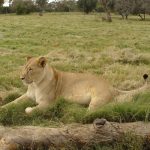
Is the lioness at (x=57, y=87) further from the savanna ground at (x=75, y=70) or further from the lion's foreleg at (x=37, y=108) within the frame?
the savanna ground at (x=75, y=70)

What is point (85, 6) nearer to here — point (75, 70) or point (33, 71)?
point (75, 70)

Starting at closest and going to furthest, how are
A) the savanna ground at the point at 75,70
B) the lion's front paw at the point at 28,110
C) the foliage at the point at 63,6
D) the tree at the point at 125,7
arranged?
the savanna ground at the point at 75,70
the lion's front paw at the point at 28,110
the tree at the point at 125,7
the foliage at the point at 63,6

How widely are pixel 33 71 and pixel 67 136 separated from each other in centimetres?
172

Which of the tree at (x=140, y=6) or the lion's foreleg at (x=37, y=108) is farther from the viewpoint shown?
the tree at (x=140, y=6)

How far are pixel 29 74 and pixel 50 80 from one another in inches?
14.6

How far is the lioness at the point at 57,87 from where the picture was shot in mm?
6172

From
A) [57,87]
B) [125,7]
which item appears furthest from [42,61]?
[125,7]

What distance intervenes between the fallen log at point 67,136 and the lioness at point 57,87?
1.26m

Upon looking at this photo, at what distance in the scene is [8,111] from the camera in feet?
19.4

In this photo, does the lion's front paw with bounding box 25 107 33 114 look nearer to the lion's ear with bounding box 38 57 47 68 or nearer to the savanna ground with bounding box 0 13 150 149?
the savanna ground with bounding box 0 13 150 149

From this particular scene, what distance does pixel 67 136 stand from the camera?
15.4 ft

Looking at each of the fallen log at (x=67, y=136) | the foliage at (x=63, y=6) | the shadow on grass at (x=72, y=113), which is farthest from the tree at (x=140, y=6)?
the fallen log at (x=67, y=136)

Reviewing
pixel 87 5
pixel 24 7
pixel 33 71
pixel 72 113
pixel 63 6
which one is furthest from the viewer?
pixel 63 6

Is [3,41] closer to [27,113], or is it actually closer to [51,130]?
[27,113]
